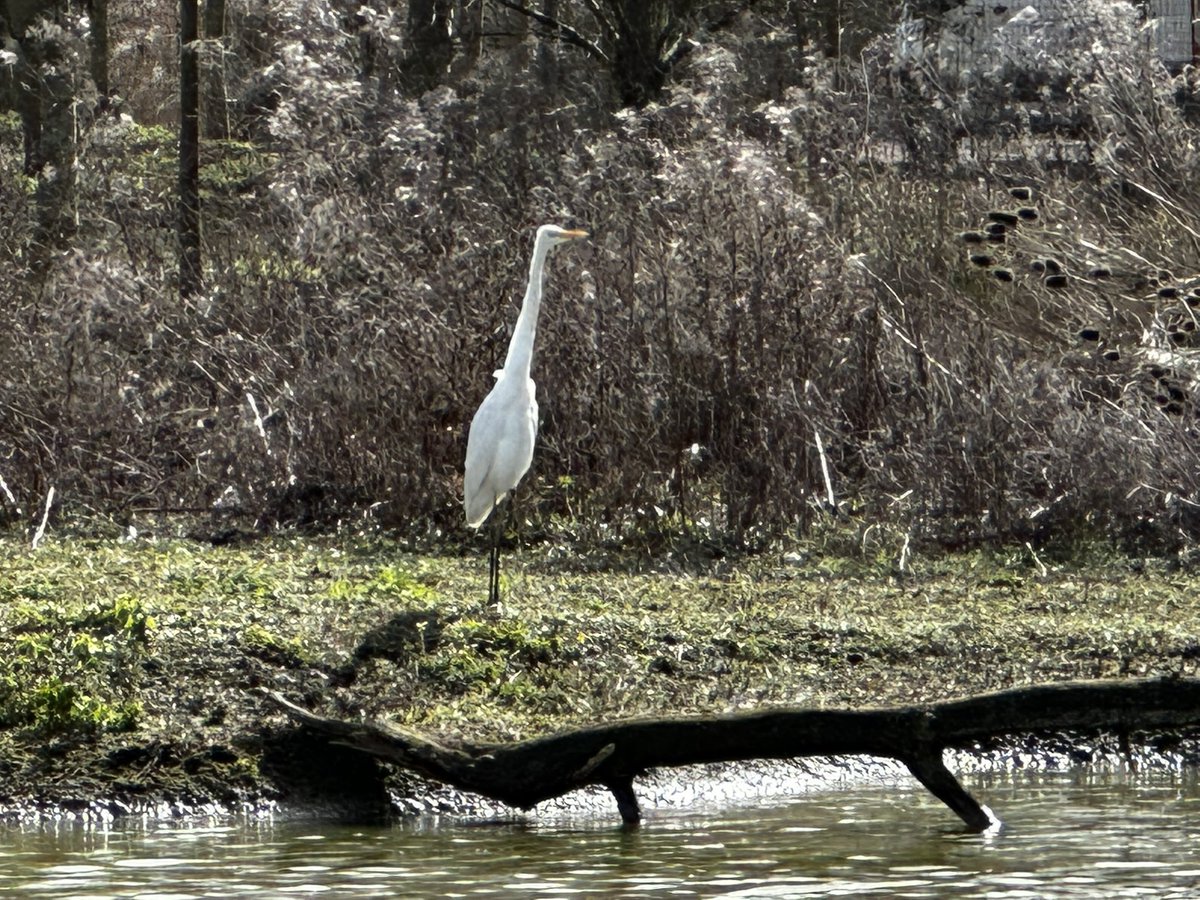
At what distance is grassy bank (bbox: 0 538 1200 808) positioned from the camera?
7512 mm

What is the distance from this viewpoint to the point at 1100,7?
1489 centimetres

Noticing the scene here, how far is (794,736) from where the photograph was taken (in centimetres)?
660

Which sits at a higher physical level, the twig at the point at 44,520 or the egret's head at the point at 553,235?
the egret's head at the point at 553,235

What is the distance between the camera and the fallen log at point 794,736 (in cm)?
659

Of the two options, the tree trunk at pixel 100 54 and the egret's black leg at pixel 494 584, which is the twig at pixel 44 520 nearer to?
the egret's black leg at pixel 494 584

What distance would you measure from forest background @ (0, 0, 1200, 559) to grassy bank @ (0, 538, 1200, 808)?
92cm

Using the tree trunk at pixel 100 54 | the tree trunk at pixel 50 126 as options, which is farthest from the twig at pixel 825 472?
the tree trunk at pixel 100 54

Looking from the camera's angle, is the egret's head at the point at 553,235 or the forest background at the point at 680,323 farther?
the forest background at the point at 680,323

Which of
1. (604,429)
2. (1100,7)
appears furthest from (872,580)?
(1100,7)

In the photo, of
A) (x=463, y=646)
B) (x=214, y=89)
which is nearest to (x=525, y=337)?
(x=463, y=646)

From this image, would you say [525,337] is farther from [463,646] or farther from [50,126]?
[50,126]

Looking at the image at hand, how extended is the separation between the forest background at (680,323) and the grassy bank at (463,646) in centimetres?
92

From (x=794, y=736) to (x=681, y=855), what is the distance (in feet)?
1.71

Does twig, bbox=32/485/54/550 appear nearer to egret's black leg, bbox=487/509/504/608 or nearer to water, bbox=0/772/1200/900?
egret's black leg, bbox=487/509/504/608
